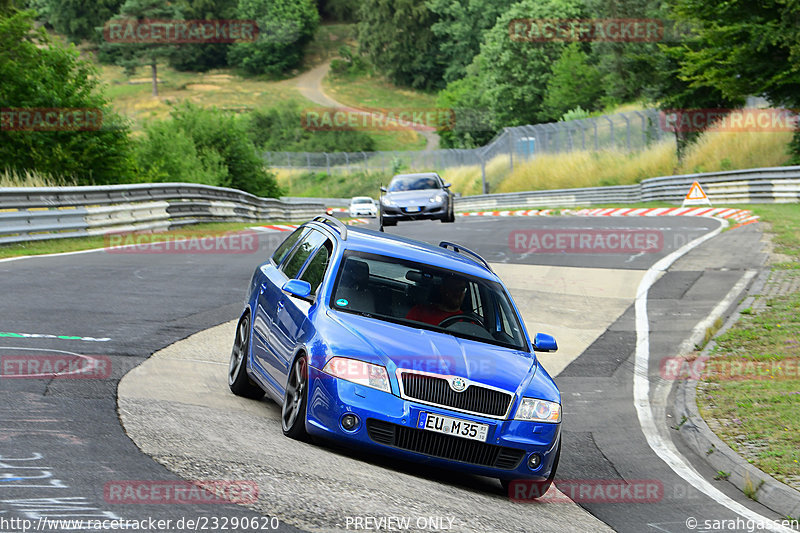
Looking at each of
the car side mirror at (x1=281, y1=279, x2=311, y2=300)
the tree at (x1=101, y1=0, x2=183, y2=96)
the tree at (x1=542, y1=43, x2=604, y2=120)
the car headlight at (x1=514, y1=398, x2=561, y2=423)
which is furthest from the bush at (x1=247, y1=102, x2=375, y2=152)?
the car headlight at (x1=514, y1=398, x2=561, y2=423)

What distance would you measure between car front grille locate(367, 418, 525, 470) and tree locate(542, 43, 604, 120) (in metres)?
80.7

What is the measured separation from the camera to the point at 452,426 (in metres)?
6.86

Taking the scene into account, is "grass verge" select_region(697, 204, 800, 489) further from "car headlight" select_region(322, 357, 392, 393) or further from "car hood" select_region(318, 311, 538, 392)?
"car headlight" select_region(322, 357, 392, 393)

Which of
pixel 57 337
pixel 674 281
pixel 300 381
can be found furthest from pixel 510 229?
pixel 300 381

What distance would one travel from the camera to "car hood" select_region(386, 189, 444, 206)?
2656 cm

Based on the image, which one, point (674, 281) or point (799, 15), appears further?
point (799, 15)

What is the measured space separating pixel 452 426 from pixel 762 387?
16.8 ft

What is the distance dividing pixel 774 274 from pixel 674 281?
172cm

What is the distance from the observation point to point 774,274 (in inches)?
688

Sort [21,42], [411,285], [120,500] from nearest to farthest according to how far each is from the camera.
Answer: [120,500] < [411,285] < [21,42]

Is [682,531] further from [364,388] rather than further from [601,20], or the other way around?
[601,20]

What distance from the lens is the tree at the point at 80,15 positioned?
16525 cm

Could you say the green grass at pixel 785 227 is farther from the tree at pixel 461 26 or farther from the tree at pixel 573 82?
the tree at pixel 461 26

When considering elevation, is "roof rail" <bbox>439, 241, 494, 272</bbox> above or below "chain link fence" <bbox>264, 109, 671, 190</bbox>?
above
